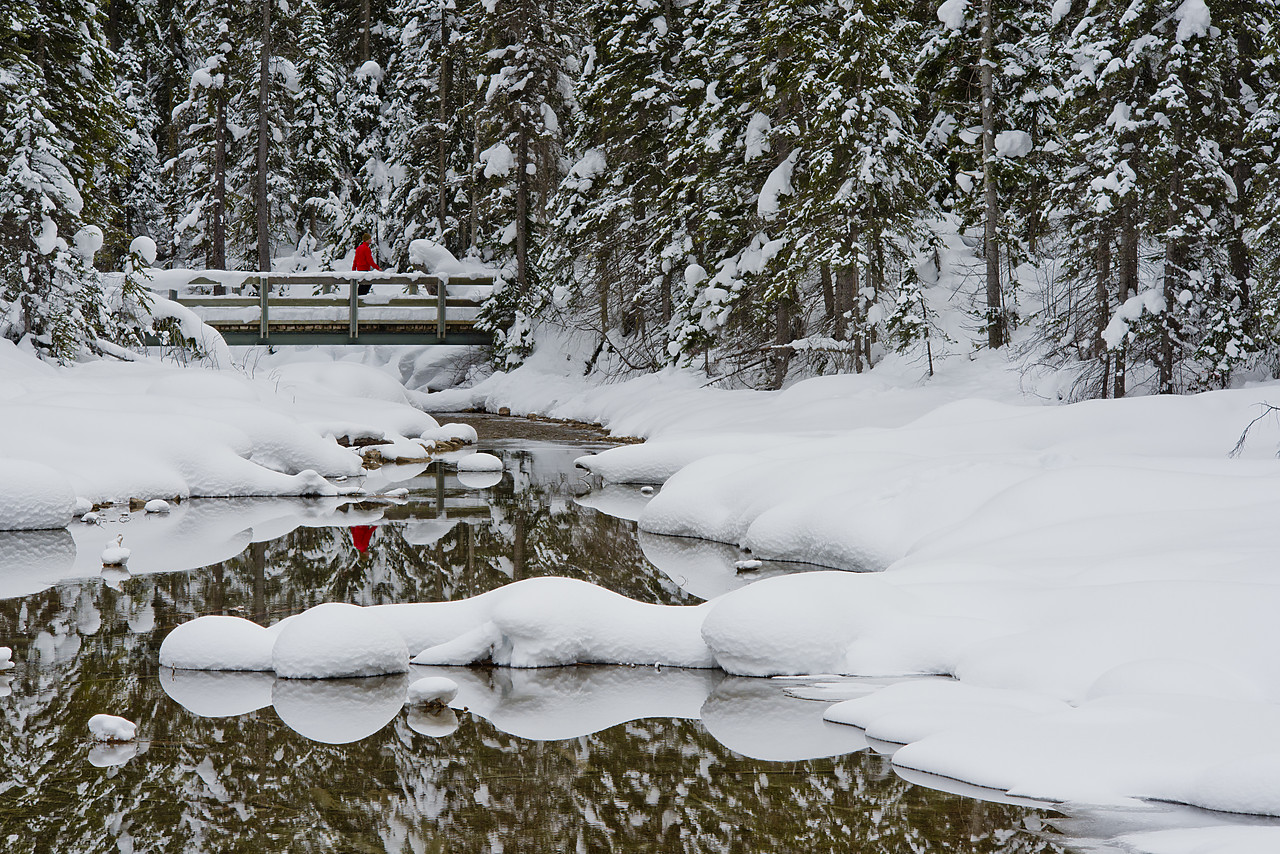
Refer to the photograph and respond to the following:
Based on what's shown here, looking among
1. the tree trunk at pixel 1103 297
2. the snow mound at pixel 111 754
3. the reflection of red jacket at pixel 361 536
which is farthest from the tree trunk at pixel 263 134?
the snow mound at pixel 111 754

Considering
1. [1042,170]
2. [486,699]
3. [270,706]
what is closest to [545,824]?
[486,699]

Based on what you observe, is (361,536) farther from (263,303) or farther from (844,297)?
(263,303)

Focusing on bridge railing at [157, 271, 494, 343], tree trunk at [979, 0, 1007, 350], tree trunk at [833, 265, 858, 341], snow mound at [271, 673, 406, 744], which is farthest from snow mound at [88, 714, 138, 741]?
bridge railing at [157, 271, 494, 343]

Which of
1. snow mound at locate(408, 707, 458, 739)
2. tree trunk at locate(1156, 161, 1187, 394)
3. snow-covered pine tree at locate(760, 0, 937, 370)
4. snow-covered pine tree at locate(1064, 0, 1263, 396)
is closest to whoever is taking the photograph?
snow mound at locate(408, 707, 458, 739)

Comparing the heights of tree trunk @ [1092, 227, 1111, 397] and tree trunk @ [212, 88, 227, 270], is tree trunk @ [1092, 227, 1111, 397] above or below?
below

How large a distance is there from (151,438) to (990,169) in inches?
447

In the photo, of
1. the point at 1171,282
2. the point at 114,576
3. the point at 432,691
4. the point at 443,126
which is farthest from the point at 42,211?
the point at 1171,282

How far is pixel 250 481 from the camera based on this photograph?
11.2 meters

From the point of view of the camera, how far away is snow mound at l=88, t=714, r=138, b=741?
443cm

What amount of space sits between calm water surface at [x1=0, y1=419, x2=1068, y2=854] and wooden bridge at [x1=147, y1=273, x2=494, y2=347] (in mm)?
16030

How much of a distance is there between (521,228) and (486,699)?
19.1 m

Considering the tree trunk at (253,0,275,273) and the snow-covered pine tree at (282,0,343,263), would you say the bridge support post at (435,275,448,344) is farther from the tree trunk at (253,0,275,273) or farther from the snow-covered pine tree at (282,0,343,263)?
the snow-covered pine tree at (282,0,343,263)

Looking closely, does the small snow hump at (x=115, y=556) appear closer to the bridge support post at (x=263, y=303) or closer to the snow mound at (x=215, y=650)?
the snow mound at (x=215, y=650)

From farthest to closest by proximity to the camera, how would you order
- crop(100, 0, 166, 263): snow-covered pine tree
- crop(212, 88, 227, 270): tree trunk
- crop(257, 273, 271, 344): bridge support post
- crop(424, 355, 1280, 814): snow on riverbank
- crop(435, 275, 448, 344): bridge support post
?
crop(100, 0, 166, 263): snow-covered pine tree → crop(212, 88, 227, 270): tree trunk → crop(435, 275, 448, 344): bridge support post → crop(257, 273, 271, 344): bridge support post → crop(424, 355, 1280, 814): snow on riverbank
